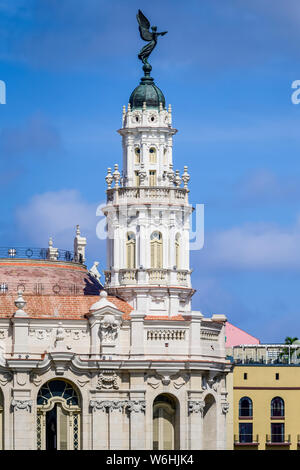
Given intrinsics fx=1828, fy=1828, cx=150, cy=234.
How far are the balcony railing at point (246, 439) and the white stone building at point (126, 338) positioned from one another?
21.6 m

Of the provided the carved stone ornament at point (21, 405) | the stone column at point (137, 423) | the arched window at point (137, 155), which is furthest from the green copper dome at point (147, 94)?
the carved stone ornament at point (21, 405)

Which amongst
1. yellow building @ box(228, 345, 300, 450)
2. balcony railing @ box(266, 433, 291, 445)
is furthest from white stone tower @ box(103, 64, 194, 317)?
balcony railing @ box(266, 433, 291, 445)

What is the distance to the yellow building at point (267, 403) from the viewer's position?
475ft

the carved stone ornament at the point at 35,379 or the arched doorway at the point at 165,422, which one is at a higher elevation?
the carved stone ornament at the point at 35,379

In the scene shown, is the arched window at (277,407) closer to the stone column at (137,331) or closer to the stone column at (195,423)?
the stone column at (195,423)

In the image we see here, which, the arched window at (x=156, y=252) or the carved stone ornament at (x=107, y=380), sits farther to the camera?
the arched window at (x=156, y=252)

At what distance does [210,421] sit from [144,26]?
27737 millimetres

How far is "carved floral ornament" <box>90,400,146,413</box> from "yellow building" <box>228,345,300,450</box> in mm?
28491

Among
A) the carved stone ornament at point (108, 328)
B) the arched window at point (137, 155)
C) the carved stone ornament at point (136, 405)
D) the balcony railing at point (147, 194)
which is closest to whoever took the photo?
the carved stone ornament at point (136, 405)

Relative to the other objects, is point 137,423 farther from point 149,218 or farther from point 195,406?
point 149,218

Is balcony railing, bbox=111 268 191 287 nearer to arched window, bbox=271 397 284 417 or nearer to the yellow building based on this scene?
the yellow building

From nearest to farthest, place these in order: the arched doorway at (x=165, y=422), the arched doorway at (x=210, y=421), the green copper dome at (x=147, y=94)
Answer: the arched doorway at (x=165, y=422)
the arched doorway at (x=210, y=421)
the green copper dome at (x=147, y=94)

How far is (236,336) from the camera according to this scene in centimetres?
16675
